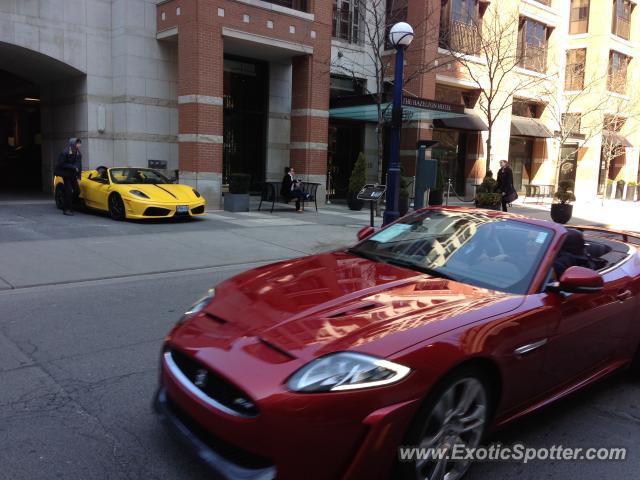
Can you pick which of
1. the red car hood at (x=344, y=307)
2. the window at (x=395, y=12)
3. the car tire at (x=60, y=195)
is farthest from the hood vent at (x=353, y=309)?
the window at (x=395, y=12)

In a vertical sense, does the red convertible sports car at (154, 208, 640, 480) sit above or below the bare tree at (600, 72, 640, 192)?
below

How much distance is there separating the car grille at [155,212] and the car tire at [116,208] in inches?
23.0

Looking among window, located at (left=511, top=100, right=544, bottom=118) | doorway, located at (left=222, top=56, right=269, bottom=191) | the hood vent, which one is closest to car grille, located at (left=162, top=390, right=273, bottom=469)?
the hood vent

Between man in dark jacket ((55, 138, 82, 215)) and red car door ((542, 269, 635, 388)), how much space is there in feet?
41.0

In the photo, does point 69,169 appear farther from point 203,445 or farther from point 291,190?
point 203,445

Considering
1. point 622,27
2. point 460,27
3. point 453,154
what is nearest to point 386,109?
point 460,27

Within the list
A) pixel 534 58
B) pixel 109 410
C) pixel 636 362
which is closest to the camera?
pixel 109 410

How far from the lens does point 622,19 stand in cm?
3462

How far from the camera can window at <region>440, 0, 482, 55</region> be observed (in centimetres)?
2352

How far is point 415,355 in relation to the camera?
102 inches

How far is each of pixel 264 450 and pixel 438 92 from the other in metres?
25.0

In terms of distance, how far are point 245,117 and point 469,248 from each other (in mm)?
17681

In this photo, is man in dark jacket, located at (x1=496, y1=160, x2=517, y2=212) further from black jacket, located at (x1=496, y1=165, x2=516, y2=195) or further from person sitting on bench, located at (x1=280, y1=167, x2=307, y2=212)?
person sitting on bench, located at (x1=280, y1=167, x2=307, y2=212)

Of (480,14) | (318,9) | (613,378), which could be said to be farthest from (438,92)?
(613,378)
